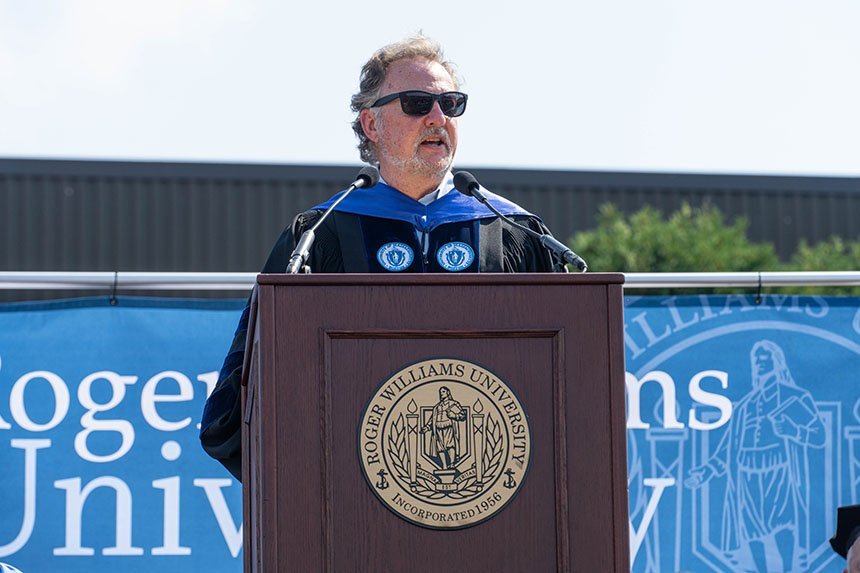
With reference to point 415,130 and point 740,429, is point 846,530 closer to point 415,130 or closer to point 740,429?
point 740,429

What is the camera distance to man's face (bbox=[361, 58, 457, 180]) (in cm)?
374

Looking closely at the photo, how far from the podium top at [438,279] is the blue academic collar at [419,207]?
99 centimetres

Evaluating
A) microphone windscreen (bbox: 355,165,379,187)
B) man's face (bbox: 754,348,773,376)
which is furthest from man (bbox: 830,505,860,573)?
microphone windscreen (bbox: 355,165,379,187)

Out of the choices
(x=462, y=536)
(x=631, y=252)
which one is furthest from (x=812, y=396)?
(x=631, y=252)

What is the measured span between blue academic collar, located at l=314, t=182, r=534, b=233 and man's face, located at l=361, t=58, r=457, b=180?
70 millimetres

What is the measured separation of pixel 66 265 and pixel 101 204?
617 mm

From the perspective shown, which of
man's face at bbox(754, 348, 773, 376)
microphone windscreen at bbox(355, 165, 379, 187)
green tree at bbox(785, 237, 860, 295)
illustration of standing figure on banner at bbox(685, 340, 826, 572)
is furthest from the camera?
green tree at bbox(785, 237, 860, 295)

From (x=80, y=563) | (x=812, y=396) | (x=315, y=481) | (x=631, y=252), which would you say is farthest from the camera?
(x=631, y=252)

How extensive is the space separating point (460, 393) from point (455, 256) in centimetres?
103

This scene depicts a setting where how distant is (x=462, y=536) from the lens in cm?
268

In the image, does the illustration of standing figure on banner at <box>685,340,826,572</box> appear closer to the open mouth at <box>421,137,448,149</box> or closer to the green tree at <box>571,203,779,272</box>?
the open mouth at <box>421,137,448,149</box>

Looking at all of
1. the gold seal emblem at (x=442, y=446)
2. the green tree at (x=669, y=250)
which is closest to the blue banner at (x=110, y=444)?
the gold seal emblem at (x=442, y=446)

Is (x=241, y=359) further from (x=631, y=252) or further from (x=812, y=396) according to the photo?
(x=631, y=252)

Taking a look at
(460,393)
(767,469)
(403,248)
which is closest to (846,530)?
(767,469)
